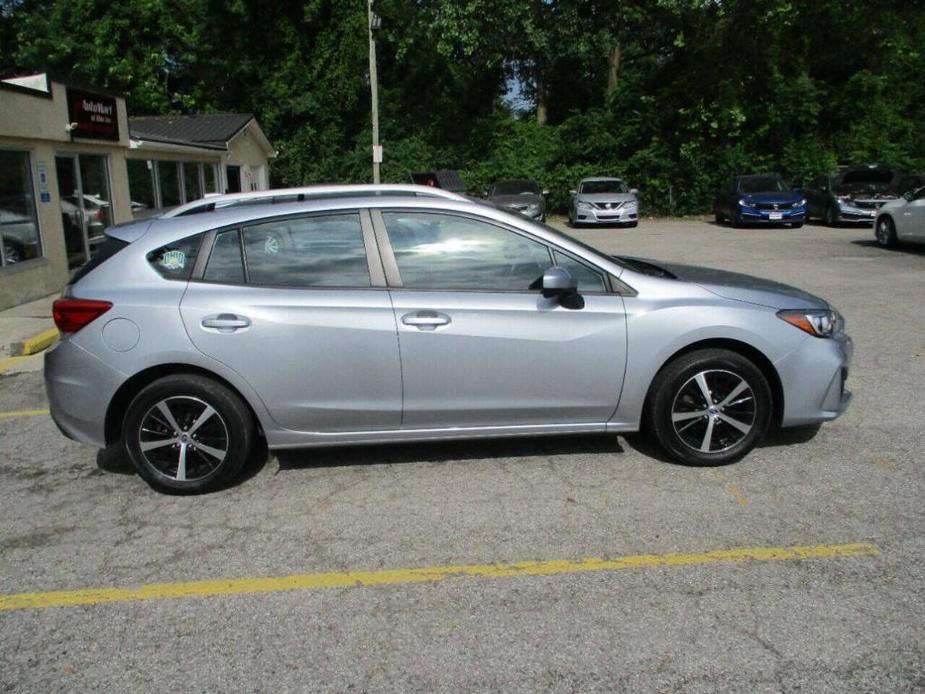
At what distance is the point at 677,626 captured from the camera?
10.6 feet

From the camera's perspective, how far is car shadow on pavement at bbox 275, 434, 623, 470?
5.09 metres

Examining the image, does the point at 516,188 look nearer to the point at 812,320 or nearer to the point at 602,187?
the point at 602,187

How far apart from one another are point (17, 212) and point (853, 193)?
2020 cm

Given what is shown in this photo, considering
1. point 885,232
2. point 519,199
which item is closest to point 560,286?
point 885,232

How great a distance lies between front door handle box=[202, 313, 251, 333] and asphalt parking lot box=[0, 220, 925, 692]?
946 mm

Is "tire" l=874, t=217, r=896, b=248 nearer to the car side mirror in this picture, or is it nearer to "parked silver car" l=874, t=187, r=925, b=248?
"parked silver car" l=874, t=187, r=925, b=248

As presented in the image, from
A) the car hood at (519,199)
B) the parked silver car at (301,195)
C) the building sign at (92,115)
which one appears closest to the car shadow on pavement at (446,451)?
the parked silver car at (301,195)

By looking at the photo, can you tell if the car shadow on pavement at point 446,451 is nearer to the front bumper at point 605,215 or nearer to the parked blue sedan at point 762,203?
the parked blue sedan at point 762,203

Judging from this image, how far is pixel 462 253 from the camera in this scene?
4.65 meters

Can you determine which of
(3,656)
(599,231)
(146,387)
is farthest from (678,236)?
(3,656)

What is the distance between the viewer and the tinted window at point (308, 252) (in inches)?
181

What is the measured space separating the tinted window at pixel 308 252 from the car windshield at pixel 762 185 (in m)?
21.1

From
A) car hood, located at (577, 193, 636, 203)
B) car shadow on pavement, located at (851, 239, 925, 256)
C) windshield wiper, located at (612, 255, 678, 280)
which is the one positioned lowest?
car shadow on pavement, located at (851, 239, 925, 256)

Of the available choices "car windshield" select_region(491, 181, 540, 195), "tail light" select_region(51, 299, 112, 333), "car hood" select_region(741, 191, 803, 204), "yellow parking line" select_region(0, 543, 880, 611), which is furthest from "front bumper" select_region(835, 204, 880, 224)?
"tail light" select_region(51, 299, 112, 333)
